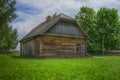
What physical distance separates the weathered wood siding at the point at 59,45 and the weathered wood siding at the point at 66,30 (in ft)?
2.48

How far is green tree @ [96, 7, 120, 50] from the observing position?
2505 inches

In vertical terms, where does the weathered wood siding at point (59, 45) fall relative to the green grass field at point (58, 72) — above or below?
above

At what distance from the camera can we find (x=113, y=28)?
63.8 m

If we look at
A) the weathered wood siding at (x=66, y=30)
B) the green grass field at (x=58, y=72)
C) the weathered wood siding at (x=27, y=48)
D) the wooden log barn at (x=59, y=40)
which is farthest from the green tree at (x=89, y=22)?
the green grass field at (x=58, y=72)

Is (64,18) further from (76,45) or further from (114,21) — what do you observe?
(114,21)

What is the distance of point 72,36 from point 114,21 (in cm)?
2961

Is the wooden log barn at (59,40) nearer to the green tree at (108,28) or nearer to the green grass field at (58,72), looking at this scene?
the green grass field at (58,72)

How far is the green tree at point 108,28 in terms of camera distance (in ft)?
209

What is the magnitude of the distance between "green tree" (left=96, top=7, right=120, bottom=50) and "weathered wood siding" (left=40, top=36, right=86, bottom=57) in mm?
23908

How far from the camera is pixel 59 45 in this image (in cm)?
3741

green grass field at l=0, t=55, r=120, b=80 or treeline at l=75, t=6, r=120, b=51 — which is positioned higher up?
treeline at l=75, t=6, r=120, b=51

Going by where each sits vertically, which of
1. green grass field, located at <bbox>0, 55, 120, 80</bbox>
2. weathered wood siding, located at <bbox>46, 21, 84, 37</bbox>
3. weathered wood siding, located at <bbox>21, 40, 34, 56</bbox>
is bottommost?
green grass field, located at <bbox>0, 55, 120, 80</bbox>

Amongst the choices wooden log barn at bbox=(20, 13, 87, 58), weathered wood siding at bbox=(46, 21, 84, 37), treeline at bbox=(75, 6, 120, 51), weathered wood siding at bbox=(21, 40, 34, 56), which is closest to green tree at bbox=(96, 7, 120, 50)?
treeline at bbox=(75, 6, 120, 51)

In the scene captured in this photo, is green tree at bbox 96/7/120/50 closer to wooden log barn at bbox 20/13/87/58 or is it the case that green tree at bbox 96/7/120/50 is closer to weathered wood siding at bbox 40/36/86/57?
wooden log barn at bbox 20/13/87/58
